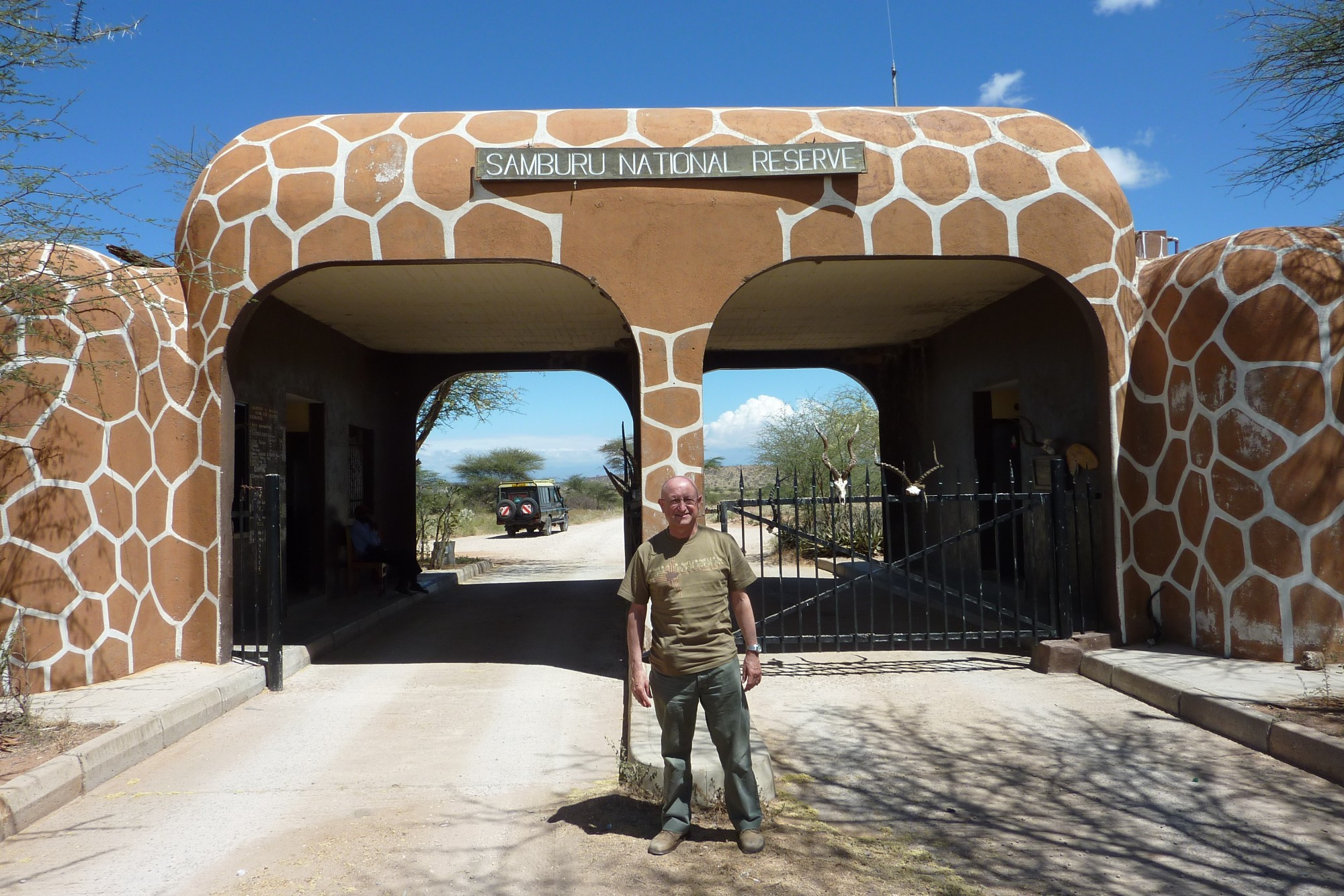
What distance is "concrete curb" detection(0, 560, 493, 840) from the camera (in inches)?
181

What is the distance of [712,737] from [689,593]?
2.08 ft

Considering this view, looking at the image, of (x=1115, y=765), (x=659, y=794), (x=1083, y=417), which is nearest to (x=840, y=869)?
(x=659, y=794)

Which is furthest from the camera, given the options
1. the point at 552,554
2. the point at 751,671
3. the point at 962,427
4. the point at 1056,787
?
the point at 552,554

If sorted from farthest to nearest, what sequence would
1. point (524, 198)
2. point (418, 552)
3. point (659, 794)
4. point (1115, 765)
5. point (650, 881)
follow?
point (418, 552) < point (524, 198) < point (1115, 765) < point (659, 794) < point (650, 881)

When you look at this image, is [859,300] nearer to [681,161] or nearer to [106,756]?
[681,161]

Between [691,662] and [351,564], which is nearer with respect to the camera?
[691,662]

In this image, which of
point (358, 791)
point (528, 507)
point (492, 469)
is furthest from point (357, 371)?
point (492, 469)

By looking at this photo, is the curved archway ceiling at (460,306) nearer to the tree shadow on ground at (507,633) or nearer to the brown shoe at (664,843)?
the tree shadow on ground at (507,633)

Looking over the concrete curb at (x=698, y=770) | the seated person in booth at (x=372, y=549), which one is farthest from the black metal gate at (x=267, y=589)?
the concrete curb at (x=698, y=770)

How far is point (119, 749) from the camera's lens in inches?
213

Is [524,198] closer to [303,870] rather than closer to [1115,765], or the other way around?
[303,870]

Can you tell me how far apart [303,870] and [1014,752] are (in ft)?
12.6

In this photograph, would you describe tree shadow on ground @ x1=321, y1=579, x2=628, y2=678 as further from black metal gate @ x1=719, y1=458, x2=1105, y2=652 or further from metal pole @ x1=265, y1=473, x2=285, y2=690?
black metal gate @ x1=719, y1=458, x2=1105, y2=652

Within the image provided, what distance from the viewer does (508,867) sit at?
397cm
